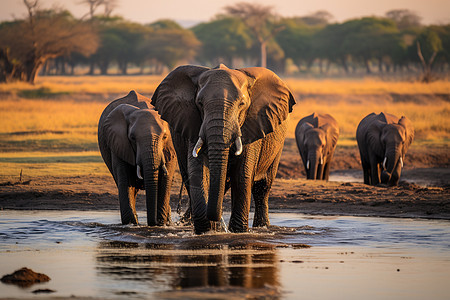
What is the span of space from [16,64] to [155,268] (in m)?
44.6

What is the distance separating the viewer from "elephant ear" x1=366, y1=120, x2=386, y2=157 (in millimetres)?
19453

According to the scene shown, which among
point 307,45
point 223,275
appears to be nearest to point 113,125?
point 223,275

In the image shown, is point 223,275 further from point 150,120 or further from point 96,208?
point 96,208

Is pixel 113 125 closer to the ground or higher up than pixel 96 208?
higher up

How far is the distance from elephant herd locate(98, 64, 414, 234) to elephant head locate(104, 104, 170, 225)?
0.04ft

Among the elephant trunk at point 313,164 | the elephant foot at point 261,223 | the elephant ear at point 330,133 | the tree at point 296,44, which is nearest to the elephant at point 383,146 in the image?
the elephant ear at point 330,133

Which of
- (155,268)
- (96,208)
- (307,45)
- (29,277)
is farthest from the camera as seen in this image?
(307,45)

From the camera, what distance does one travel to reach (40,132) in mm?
24531

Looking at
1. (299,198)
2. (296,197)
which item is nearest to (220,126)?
(299,198)

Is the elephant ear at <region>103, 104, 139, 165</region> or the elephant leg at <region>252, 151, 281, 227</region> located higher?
the elephant ear at <region>103, 104, 139, 165</region>

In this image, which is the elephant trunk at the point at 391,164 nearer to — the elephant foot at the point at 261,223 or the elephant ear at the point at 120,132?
the elephant foot at the point at 261,223

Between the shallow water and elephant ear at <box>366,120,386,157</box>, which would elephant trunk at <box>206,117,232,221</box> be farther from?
elephant ear at <box>366,120,386,157</box>

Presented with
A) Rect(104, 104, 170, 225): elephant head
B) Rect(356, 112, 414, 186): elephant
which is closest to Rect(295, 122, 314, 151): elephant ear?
Rect(356, 112, 414, 186): elephant

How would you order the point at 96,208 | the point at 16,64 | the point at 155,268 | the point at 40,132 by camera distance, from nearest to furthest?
1. the point at 155,268
2. the point at 96,208
3. the point at 40,132
4. the point at 16,64
